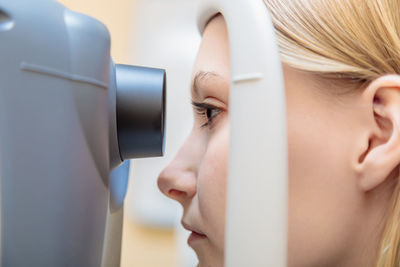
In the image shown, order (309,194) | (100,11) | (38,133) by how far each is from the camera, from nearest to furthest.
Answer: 1. (38,133)
2. (309,194)
3. (100,11)

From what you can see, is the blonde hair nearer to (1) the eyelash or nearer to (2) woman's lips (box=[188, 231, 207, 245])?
(1) the eyelash

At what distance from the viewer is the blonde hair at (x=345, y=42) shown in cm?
48

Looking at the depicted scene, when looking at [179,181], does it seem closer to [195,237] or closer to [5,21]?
[195,237]

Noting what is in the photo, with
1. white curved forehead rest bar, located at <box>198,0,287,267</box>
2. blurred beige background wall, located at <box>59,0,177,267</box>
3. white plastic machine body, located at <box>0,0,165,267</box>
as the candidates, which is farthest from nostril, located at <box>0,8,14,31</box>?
blurred beige background wall, located at <box>59,0,177,267</box>

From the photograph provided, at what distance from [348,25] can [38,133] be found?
0.36 meters

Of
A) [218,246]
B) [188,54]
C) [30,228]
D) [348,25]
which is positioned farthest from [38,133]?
[188,54]

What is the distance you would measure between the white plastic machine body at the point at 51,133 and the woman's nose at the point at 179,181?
0.16 metres

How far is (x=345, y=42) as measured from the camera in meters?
0.48

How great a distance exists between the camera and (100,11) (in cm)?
111

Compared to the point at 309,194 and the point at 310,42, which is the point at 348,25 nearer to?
the point at 310,42

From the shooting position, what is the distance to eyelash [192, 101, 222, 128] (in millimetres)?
542

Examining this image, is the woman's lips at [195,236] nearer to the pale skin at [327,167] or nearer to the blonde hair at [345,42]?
the pale skin at [327,167]

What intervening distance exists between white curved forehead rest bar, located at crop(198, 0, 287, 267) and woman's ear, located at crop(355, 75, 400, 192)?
157 mm

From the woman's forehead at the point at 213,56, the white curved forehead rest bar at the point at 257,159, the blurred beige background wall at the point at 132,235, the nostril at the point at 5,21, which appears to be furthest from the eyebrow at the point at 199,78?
the blurred beige background wall at the point at 132,235
